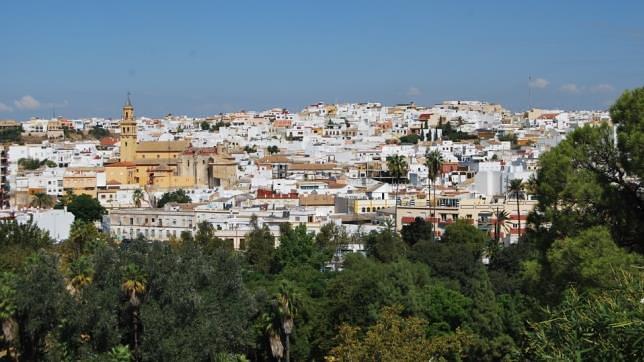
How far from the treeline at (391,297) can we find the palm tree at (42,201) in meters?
33.2

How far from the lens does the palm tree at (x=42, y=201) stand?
2730 inches

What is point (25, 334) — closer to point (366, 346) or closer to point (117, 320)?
point (117, 320)

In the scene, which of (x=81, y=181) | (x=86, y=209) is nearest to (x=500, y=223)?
(x=86, y=209)

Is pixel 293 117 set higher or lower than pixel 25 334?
higher

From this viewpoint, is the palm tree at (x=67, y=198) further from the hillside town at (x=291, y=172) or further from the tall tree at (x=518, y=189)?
the tall tree at (x=518, y=189)

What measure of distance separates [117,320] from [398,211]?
34.3 meters

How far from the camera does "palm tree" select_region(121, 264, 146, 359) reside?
20.0 m

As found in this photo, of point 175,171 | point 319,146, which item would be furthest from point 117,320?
point 319,146

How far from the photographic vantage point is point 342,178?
240 ft

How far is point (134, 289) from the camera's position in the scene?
20.0 meters

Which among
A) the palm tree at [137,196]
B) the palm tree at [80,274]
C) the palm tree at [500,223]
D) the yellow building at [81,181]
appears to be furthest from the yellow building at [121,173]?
the palm tree at [80,274]

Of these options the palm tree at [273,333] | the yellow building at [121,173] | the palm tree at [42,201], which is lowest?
the palm tree at [273,333]

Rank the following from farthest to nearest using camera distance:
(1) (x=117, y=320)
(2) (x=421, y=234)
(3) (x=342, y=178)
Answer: (3) (x=342, y=178) → (2) (x=421, y=234) → (1) (x=117, y=320)

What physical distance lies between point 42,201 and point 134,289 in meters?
52.1
